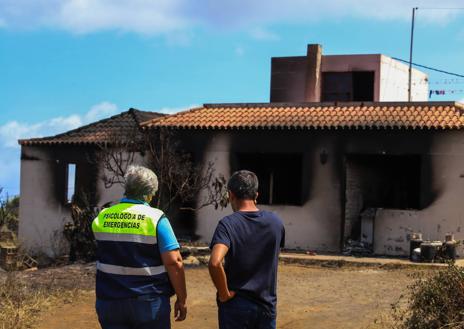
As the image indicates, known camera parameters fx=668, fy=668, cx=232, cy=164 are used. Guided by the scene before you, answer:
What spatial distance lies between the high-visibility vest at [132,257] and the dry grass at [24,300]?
11.2 ft

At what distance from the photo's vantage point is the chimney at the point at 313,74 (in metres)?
22.8

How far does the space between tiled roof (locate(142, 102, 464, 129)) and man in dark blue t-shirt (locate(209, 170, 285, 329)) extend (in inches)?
489

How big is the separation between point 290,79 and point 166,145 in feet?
24.0

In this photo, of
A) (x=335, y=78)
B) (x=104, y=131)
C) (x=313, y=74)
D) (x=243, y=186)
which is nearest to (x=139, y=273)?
(x=243, y=186)

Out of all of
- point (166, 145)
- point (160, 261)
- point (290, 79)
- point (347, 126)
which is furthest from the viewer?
point (290, 79)

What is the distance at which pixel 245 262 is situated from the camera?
409 cm

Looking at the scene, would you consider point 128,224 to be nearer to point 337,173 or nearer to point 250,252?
point 250,252

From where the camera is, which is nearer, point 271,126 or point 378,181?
point 271,126

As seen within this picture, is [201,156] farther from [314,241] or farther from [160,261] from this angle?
[160,261]

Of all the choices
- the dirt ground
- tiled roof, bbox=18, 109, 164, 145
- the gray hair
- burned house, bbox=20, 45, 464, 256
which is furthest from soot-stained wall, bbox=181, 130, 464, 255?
the gray hair

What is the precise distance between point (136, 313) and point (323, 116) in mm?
13860

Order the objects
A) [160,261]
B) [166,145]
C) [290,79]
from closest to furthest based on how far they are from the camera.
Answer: [160,261], [166,145], [290,79]

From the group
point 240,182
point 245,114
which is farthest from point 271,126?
point 240,182

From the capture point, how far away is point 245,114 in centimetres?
1859
